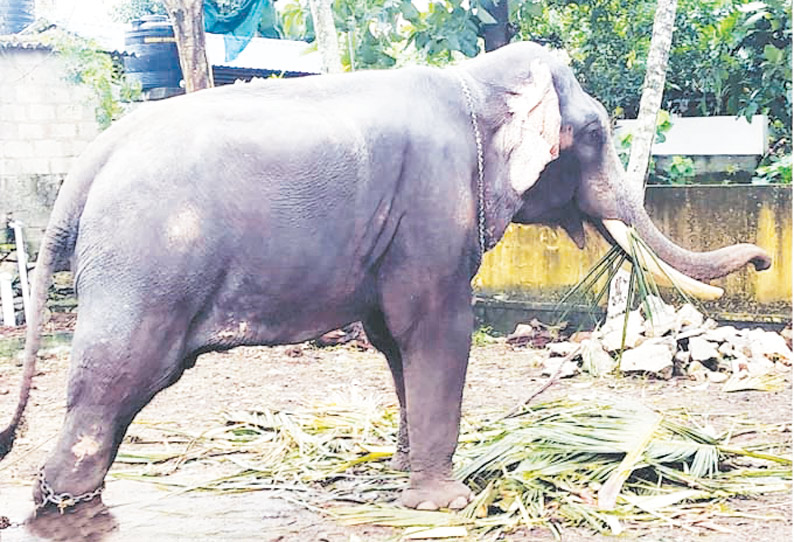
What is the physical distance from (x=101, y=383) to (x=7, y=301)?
6.86 m

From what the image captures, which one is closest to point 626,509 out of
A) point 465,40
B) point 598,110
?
point 598,110

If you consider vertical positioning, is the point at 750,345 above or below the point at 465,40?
below

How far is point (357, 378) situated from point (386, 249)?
135 inches

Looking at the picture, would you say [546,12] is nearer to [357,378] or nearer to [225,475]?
[357,378]

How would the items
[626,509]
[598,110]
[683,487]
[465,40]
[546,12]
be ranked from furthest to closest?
[546,12]
[465,40]
[598,110]
[683,487]
[626,509]

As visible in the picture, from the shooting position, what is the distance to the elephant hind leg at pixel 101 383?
3.41 meters

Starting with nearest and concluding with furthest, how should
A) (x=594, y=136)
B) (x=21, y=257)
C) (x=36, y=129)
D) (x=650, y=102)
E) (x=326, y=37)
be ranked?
(x=594, y=136) < (x=650, y=102) < (x=326, y=37) < (x=21, y=257) < (x=36, y=129)

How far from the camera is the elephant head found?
169 inches

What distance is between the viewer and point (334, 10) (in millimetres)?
9047

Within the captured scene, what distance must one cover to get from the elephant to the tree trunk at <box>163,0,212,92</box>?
4413 mm

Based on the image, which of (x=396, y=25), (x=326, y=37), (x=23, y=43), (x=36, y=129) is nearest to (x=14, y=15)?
(x=23, y=43)

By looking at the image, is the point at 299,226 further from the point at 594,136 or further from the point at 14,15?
the point at 14,15

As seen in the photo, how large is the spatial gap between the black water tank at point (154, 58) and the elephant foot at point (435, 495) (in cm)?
879

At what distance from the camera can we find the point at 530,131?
4305 mm
